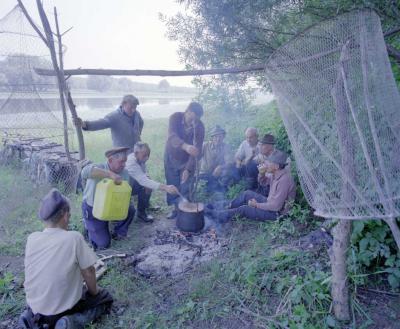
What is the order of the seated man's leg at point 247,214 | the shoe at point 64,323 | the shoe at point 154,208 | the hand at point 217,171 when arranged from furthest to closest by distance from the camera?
the hand at point 217,171, the shoe at point 154,208, the seated man's leg at point 247,214, the shoe at point 64,323

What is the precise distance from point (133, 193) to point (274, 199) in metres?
2.49

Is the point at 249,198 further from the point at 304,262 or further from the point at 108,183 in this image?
the point at 108,183

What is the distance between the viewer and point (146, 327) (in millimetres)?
3096

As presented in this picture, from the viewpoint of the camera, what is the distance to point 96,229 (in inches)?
182

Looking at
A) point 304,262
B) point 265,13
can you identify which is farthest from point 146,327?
point 265,13

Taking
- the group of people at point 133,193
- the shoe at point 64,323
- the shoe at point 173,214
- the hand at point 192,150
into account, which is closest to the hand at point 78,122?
the group of people at point 133,193

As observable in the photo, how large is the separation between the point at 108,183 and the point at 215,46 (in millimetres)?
2345

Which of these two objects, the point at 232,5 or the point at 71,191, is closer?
the point at 232,5

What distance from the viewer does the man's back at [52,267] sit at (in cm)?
284

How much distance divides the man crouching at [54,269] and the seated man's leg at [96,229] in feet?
5.31

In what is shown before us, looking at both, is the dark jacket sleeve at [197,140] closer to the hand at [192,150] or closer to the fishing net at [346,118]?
the hand at [192,150]

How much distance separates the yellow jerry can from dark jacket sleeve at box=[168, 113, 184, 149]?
4.67ft

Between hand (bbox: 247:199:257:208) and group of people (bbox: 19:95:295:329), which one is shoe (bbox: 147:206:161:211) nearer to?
group of people (bbox: 19:95:295:329)

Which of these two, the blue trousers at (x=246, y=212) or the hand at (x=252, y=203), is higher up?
the hand at (x=252, y=203)
